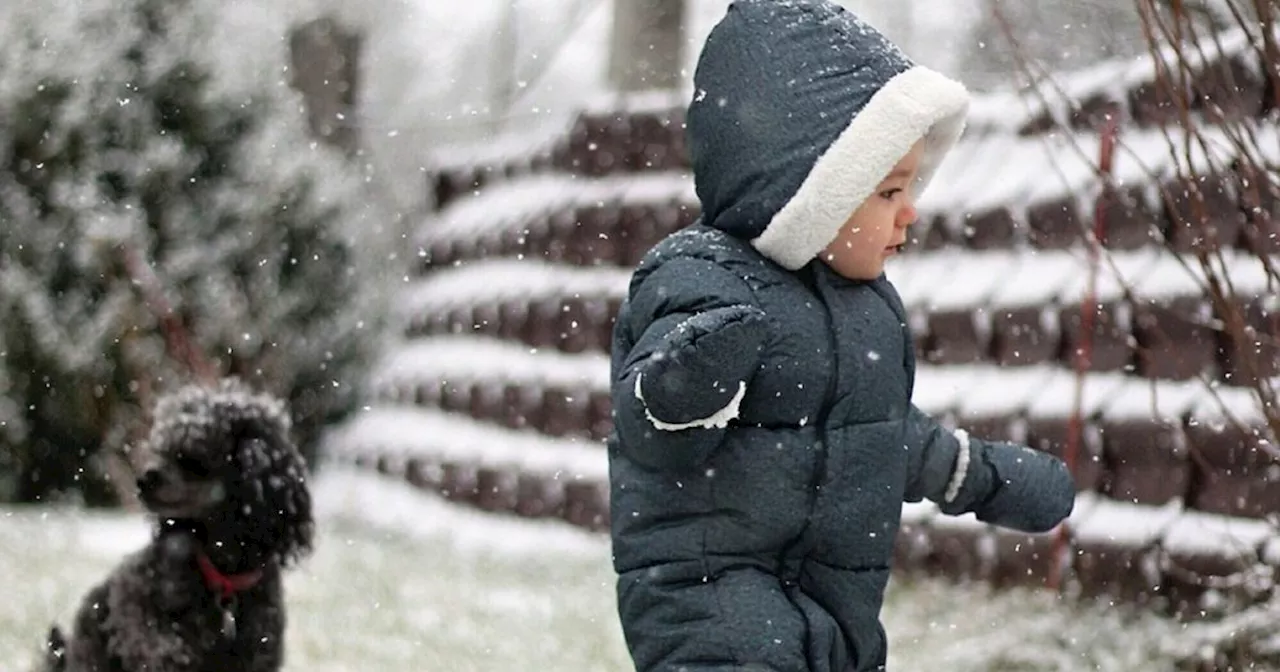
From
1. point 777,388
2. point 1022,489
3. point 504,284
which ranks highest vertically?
point 504,284

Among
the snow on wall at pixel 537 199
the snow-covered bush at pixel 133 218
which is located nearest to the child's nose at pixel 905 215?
the snow on wall at pixel 537 199

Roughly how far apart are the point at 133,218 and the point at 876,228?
875 cm

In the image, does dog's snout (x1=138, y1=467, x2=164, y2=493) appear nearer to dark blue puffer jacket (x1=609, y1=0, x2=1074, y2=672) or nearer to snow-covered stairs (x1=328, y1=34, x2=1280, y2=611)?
dark blue puffer jacket (x1=609, y1=0, x2=1074, y2=672)

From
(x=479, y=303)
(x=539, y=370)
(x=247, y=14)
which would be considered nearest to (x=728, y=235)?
(x=539, y=370)

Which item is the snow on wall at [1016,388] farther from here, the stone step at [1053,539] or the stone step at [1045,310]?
the stone step at [1053,539]

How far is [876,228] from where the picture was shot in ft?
10.0

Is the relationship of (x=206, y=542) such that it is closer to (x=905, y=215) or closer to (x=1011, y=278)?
(x=905, y=215)

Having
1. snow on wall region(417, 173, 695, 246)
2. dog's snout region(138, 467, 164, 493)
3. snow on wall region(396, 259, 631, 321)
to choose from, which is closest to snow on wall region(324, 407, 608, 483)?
snow on wall region(396, 259, 631, 321)

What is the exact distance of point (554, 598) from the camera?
758cm

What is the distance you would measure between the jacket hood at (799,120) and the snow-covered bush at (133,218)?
7941mm

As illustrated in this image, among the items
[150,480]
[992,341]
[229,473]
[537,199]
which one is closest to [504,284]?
[537,199]

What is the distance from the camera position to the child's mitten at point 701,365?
267cm

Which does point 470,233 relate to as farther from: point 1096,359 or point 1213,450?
point 1213,450

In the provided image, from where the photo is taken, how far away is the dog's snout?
453cm
